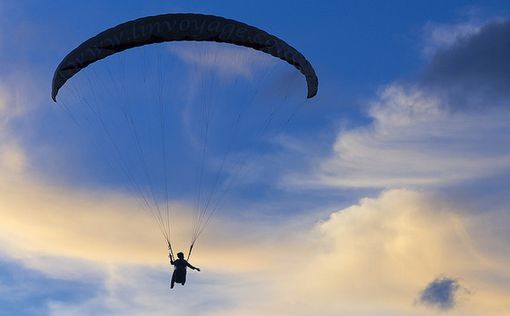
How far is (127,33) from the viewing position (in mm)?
37594

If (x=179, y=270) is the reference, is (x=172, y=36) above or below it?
above

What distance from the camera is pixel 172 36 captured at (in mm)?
37625

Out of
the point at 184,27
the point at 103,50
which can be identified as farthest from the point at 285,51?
the point at 103,50

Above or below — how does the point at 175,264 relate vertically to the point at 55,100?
below

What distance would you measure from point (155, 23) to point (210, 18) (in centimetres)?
226

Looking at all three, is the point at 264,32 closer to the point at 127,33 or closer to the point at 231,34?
the point at 231,34

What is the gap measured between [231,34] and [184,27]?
6.48 feet

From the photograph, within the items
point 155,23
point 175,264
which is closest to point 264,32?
point 155,23

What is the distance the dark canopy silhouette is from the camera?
3756 centimetres

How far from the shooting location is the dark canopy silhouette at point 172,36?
37.6m

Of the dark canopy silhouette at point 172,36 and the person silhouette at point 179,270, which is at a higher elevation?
the dark canopy silhouette at point 172,36

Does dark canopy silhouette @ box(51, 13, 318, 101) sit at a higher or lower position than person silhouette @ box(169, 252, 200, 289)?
higher

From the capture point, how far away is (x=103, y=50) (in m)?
37.8

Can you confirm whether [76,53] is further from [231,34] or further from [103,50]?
[231,34]
